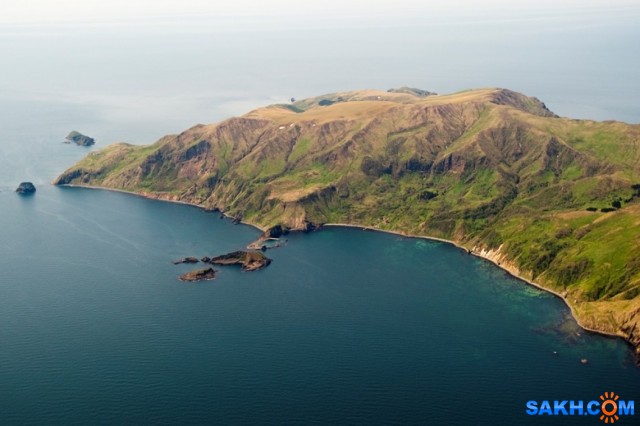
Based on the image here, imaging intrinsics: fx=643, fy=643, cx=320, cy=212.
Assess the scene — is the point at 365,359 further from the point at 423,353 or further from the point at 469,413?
the point at 469,413

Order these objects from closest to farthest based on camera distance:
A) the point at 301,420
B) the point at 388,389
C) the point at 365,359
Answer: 1. the point at 301,420
2. the point at 388,389
3. the point at 365,359

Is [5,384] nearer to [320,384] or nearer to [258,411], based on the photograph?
[258,411]

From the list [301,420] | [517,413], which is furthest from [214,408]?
[517,413]

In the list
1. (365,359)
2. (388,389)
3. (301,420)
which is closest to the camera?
(301,420)

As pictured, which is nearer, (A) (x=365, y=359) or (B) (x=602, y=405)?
(B) (x=602, y=405)

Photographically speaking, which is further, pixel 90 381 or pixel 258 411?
pixel 90 381

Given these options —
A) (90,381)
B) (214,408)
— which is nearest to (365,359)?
(214,408)
